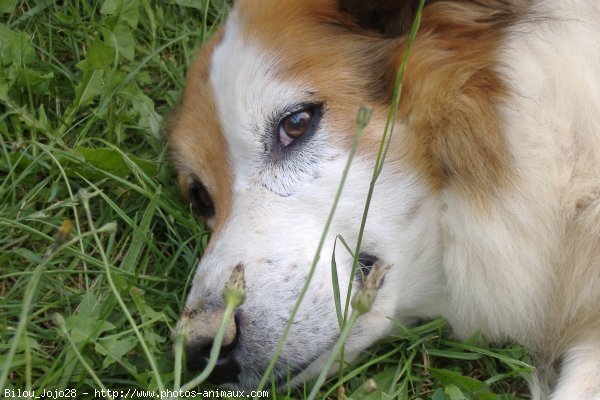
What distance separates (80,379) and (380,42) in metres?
1.61

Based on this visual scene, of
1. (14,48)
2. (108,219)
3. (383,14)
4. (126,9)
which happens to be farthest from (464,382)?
(14,48)

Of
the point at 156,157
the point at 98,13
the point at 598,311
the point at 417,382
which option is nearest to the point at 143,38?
the point at 98,13

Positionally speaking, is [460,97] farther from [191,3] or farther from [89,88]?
[191,3]

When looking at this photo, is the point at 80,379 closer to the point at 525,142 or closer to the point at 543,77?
the point at 525,142

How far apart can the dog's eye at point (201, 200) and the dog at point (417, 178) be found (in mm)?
330

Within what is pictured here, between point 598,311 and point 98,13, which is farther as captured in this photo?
point 98,13

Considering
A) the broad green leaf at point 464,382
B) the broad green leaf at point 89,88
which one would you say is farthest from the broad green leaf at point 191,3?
the broad green leaf at point 464,382

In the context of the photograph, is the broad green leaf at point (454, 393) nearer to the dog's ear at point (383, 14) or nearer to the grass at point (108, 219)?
the grass at point (108, 219)

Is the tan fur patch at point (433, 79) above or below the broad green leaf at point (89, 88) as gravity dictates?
above

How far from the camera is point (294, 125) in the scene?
2.82 meters

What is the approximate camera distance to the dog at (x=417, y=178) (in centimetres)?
264

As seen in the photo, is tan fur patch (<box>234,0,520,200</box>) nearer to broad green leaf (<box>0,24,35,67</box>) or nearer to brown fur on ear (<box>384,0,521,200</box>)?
brown fur on ear (<box>384,0,521,200</box>)

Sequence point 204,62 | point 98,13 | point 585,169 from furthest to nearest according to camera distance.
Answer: point 98,13 → point 204,62 → point 585,169

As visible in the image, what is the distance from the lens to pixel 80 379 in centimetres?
276
